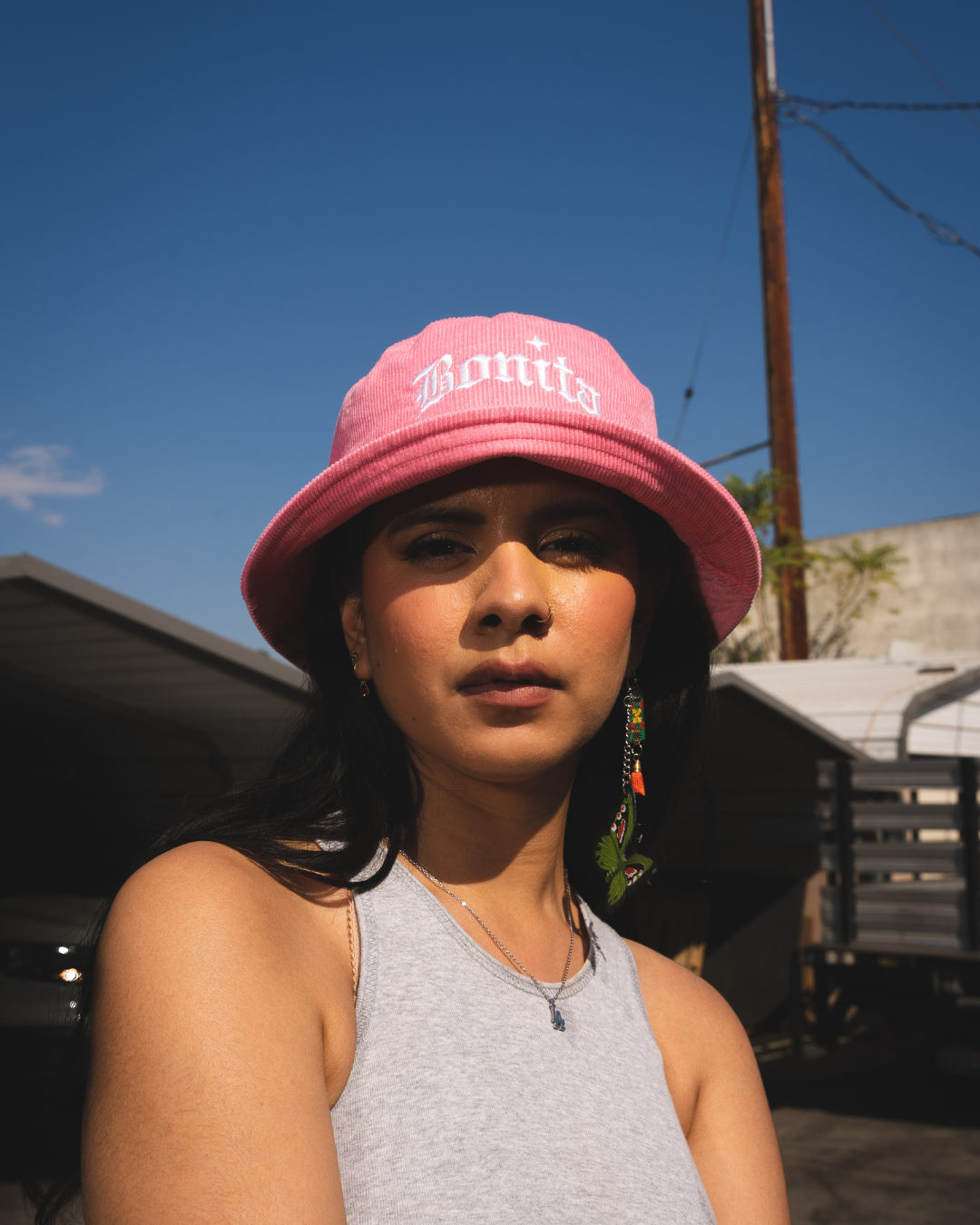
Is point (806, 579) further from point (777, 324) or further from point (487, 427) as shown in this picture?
point (487, 427)

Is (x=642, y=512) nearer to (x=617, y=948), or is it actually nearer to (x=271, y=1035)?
(x=617, y=948)

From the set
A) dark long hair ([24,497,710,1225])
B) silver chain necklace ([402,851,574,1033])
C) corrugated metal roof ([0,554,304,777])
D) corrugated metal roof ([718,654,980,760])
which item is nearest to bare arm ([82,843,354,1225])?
dark long hair ([24,497,710,1225])

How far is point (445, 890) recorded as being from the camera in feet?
5.15

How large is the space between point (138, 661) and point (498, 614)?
6.38 m

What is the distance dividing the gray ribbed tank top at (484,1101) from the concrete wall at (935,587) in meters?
25.1

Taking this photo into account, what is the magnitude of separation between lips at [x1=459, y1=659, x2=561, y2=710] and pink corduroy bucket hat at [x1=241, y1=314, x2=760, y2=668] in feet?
0.92

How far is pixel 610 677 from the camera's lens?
5.09 ft

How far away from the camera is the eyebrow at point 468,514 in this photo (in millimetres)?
1492

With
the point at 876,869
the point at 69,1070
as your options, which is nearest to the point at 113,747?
the point at 876,869

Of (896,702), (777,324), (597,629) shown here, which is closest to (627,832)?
(597,629)

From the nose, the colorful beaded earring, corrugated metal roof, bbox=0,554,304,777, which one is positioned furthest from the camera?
corrugated metal roof, bbox=0,554,304,777

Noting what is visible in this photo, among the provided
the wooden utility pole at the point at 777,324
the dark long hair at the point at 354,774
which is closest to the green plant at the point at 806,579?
the wooden utility pole at the point at 777,324

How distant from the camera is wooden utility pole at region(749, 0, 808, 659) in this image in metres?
15.2

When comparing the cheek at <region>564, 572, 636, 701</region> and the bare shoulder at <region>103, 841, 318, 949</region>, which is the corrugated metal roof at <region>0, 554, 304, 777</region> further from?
the bare shoulder at <region>103, 841, 318, 949</region>
